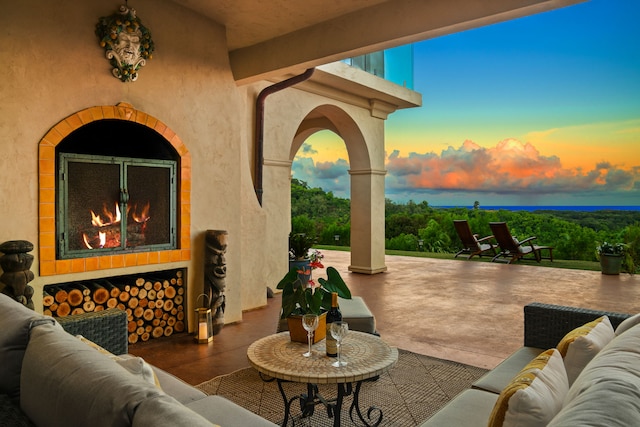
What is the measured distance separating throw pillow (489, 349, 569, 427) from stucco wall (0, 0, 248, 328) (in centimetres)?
315

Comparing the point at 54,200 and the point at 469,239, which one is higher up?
the point at 54,200

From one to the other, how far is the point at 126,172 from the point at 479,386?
120 inches

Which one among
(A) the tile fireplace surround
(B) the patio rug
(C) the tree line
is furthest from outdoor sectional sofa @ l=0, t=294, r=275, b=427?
(C) the tree line

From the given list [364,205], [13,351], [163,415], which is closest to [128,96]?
[13,351]

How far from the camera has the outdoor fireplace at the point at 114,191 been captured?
10.9 ft

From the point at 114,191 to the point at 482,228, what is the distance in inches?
410

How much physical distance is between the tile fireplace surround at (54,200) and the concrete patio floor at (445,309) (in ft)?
2.44

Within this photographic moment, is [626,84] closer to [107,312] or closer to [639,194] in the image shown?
[639,194]

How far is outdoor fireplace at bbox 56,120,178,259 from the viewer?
331 centimetres

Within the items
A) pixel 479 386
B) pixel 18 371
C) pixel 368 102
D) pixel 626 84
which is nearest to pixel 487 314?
pixel 479 386

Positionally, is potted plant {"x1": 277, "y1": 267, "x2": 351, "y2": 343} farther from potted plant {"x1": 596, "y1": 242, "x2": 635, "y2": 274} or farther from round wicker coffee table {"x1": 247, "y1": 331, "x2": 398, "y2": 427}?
potted plant {"x1": 596, "y1": 242, "x2": 635, "y2": 274}

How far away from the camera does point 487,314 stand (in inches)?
189

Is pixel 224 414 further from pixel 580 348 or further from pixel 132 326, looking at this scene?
pixel 132 326

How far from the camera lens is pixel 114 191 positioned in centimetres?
356
